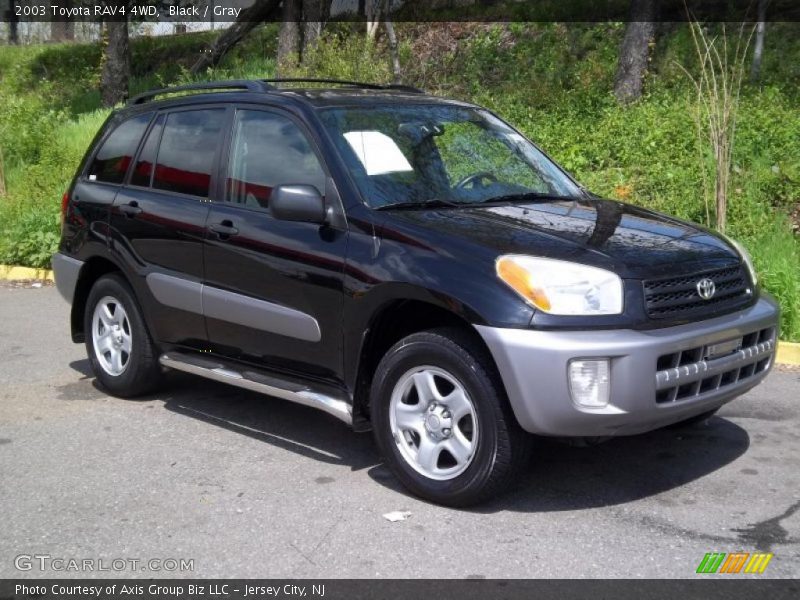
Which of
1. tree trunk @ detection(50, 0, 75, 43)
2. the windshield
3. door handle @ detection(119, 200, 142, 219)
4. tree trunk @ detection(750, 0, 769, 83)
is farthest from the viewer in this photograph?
tree trunk @ detection(50, 0, 75, 43)

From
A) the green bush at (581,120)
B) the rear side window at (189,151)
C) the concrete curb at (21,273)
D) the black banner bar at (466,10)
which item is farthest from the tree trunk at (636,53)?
the rear side window at (189,151)

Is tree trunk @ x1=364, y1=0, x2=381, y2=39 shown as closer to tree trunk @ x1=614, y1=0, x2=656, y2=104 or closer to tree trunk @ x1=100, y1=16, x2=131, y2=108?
tree trunk @ x1=614, y1=0, x2=656, y2=104

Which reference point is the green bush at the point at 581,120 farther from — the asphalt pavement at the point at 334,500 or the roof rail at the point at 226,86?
the roof rail at the point at 226,86

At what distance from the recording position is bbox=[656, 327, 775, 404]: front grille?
14.6 feet

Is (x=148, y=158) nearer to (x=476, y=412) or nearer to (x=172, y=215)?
(x=172, y=215)

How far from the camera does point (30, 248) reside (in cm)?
1210

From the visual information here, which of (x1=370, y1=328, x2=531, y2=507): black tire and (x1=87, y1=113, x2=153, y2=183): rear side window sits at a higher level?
(x1=87, y1=113, x2=153, y2=183): rear side window

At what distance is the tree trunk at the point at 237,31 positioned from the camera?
23375 mm

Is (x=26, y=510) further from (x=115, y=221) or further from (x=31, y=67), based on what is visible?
(x=31, y=67)

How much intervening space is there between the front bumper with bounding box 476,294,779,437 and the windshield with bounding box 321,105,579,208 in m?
1.16

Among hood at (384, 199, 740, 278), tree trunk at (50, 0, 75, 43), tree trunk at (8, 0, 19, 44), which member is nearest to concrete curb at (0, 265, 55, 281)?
hood at (384, 199, 740, 278)
